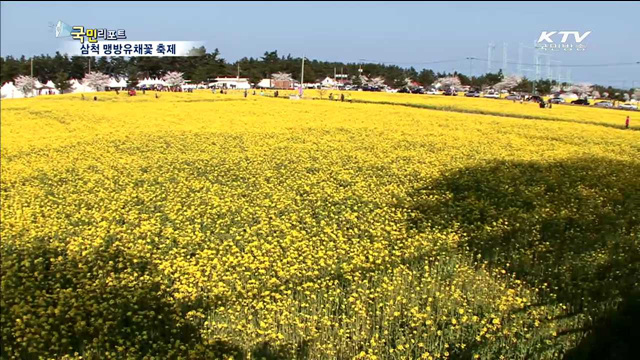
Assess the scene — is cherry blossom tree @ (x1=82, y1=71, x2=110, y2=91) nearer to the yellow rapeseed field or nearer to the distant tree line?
the distant tree line

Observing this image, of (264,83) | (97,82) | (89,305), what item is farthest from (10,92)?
(89,305)

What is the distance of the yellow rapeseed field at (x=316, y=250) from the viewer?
22.5ft

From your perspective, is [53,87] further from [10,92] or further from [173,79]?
[173,79]

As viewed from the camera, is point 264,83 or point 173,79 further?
point 264,83

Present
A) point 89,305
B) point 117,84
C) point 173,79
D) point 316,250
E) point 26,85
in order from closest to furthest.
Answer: point 89,305 < point 316,250 < point 26,85 < point 117,84 < point 173,79

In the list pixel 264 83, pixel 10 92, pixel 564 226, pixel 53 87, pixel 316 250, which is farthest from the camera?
pixel 264 83

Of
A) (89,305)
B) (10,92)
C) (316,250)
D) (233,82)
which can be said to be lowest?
(89,305)

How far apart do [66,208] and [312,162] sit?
7.80m

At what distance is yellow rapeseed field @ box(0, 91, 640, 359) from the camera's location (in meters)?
6.86

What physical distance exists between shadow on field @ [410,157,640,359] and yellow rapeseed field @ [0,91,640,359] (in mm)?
49

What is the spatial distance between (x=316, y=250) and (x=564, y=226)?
17.7ft

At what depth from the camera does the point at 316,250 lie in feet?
31.4

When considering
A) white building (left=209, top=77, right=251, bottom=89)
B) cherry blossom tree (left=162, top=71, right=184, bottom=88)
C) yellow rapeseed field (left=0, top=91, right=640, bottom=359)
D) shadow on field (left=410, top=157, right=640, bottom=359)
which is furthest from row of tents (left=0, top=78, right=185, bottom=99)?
shadow on field (left=410, top=157, right=640, bottom=359)

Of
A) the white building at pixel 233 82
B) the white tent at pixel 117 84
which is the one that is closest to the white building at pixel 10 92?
the white tent at pixel 117 84
